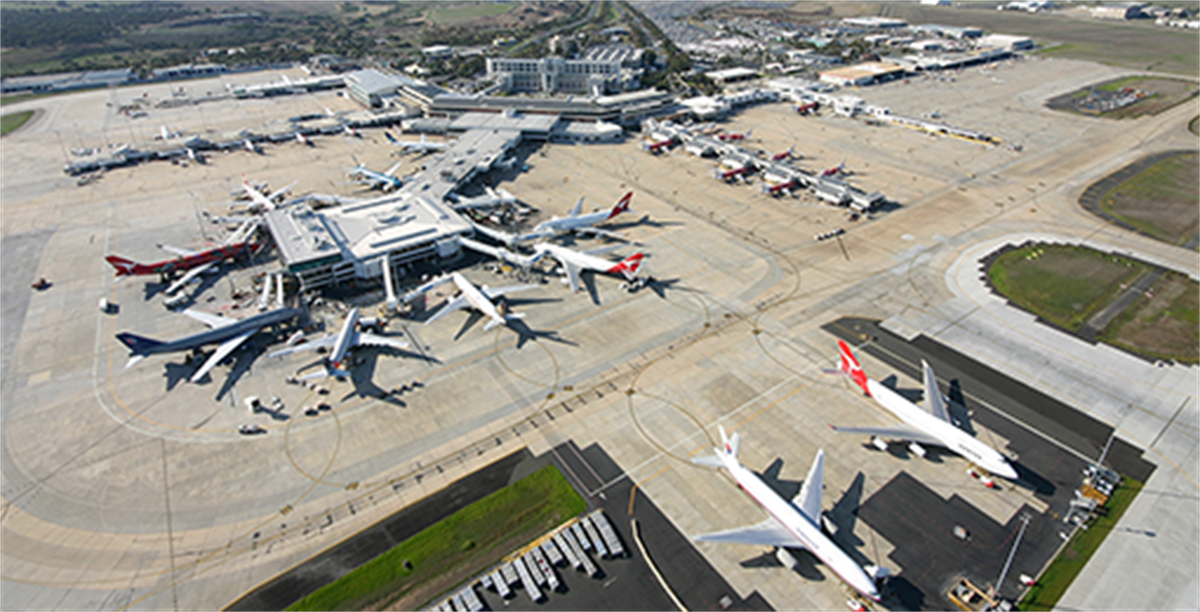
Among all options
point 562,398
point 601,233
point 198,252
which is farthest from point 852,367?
point 198,252

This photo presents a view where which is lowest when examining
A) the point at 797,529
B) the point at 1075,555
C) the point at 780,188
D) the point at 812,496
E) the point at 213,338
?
the point at 1075,555

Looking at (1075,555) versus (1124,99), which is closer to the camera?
(1075,555)

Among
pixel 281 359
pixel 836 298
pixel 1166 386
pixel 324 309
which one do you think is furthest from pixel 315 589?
pixel 1166 386

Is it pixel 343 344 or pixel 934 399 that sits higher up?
pixel 343 344

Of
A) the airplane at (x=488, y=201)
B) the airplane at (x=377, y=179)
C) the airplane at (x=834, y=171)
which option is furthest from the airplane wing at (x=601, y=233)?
the airplane at (x=834, y=171)

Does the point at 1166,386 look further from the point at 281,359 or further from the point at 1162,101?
the point at 1162,101

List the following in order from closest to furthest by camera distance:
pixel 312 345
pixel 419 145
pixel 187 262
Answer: pixel 312 345
pixel 187 262
pixel 419 145

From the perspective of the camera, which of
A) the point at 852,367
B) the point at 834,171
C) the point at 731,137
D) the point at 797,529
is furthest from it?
the point at 731,137

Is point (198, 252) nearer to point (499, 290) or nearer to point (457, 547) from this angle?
point (499, 290)

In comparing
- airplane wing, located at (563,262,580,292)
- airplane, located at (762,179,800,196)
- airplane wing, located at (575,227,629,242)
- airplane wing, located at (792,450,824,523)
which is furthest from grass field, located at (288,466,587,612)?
airplane, located at (762,179,800,196)
